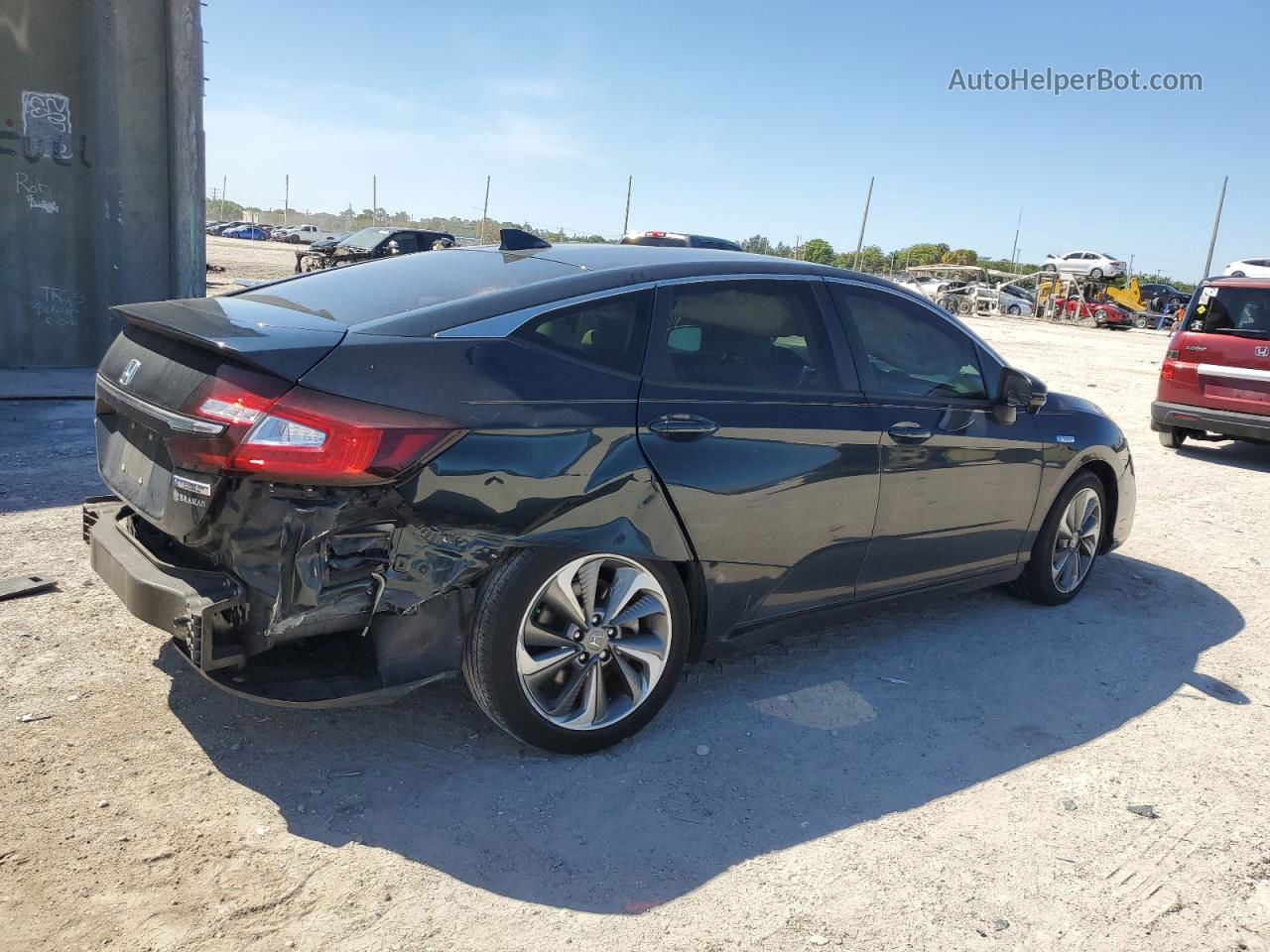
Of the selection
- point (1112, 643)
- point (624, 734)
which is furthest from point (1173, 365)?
point (624, 734)

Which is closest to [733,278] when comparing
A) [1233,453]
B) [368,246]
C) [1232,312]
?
[1232,312]

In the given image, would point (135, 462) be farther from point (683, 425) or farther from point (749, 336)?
point (749, 336)

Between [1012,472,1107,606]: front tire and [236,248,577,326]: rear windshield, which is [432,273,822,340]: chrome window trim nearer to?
[236,248,577,326]: rear windshield

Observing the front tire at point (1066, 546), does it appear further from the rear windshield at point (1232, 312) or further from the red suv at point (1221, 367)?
the rear windshield at point (1232, 312)

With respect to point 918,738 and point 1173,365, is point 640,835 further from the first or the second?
point 1173,365

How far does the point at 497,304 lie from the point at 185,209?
29.0 ft

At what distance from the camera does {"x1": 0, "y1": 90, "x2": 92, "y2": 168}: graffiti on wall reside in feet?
31.6

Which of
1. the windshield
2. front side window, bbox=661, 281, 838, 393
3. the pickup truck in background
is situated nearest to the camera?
front side window, bbox=661, 281, 838, 393

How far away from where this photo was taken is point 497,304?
3273 mm

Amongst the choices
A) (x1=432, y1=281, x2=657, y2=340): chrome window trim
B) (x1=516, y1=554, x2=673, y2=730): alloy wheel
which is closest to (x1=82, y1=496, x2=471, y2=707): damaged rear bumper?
(x1=516, y1=554, x2=673, y2=730): alloy wheel

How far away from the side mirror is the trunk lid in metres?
3.07

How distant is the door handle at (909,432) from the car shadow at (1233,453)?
771 centimetres

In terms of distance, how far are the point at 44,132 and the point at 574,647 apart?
932 cm

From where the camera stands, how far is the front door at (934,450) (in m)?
4.21
